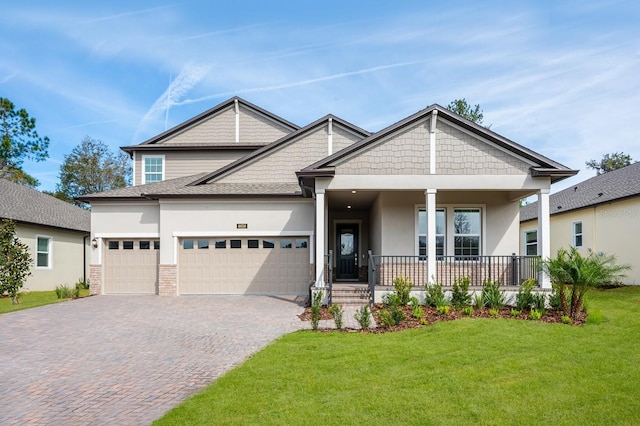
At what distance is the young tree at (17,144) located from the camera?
1420 inches

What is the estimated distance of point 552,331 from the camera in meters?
8.98

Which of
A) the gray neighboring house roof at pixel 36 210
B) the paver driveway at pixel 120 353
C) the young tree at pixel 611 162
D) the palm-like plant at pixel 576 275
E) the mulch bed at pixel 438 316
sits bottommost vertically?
the paver driveway at pixel 120 353

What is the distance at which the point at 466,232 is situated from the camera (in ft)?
48.1

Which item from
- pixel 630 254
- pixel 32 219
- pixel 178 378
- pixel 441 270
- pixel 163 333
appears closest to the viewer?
pixel 178 378

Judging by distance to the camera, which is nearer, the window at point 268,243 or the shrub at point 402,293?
the shrub at point 402,293

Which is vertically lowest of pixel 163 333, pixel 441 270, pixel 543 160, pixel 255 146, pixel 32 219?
pixel 163 333

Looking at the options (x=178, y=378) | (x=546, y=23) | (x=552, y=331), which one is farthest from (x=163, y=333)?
(x=546, y=23)

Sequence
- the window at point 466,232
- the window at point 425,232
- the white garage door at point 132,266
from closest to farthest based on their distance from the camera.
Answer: the window at point 425,232 < the window at point 466,232 < the white garage door at point 132,266

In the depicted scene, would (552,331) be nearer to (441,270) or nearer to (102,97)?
(441,270)

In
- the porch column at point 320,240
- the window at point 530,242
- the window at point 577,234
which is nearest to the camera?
the porch column at point 320,240

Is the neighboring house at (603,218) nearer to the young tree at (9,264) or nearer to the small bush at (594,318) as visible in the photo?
the small bush at (594,318)

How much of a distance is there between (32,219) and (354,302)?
1532 cm

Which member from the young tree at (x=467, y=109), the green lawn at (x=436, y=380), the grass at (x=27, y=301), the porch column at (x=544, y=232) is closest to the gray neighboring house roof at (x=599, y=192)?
the porch column at (x=544, y=232)

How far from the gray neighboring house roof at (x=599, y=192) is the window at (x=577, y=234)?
0.79 meters
